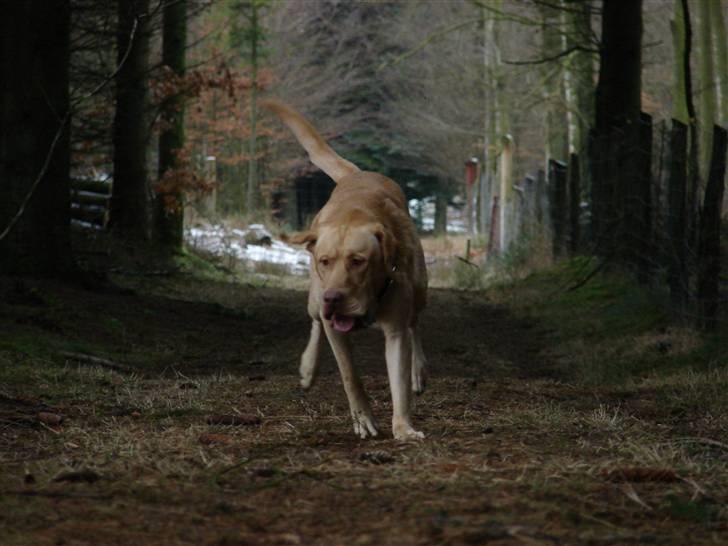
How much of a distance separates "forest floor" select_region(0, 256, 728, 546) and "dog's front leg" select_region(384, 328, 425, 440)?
16 centimetres

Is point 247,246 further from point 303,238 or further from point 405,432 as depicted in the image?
point 405,432

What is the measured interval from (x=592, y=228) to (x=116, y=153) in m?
6.82

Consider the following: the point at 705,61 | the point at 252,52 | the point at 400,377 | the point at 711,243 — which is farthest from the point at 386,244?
the point at 252,52

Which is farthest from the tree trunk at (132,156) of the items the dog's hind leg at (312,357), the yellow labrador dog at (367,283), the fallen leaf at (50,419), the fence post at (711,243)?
the yellow labrador dog at (367,283)

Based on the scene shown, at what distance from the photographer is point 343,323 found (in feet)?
17.0

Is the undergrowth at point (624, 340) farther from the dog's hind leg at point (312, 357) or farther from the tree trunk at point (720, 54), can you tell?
the tree trunk at point (720, 54)

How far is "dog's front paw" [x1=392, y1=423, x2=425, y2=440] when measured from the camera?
5.24 m

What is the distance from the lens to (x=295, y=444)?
16.6 feet

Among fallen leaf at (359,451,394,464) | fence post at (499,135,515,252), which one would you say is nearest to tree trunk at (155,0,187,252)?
fence post at (499,135,515,252)

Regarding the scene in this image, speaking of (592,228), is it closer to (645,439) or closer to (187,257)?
(187,257)

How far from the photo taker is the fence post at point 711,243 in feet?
30.1

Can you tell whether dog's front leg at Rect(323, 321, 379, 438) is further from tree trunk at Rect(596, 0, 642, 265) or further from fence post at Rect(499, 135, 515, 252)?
fence post at Rect(499, 135, 515, 252)

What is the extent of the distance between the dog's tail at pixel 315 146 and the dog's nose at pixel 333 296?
78.3 inches

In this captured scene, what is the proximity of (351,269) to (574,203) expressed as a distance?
39.5ft
